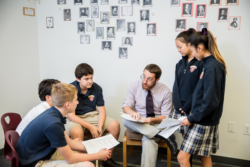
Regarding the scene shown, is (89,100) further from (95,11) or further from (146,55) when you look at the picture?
(95,11)

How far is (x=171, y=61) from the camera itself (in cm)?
244

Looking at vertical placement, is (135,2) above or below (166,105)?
above

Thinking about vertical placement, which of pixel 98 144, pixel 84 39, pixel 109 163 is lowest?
pixel 109 163

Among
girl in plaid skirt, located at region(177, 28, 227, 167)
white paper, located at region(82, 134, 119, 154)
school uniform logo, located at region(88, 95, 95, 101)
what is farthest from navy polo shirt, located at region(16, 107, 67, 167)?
girl in plaid skirt, located at region(177, 28, 227, 167)

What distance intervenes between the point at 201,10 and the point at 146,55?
79 centimetres

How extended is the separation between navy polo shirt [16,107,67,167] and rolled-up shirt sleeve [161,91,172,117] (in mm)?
1144

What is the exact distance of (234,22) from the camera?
2164mm

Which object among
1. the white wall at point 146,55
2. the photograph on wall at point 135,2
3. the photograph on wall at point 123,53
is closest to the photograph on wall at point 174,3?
the white wall at point 146,55

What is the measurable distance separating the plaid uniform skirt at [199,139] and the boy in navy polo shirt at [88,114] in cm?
83

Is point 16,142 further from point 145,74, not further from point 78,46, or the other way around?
point 78,46

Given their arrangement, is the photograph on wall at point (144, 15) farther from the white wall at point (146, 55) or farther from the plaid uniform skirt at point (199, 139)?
the plaid uniform skirt at point (199, 139)

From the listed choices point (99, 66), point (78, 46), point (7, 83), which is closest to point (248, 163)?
point (99, 66)

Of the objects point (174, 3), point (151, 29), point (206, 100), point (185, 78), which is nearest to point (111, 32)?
point (151, 29)

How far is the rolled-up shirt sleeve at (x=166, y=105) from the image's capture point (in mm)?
2182
